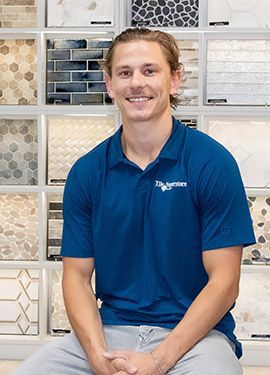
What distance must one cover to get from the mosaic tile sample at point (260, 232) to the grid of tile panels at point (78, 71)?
77 centimetres

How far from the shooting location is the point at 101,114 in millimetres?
2916

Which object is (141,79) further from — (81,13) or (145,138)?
(81,13)

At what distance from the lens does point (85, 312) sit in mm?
1712

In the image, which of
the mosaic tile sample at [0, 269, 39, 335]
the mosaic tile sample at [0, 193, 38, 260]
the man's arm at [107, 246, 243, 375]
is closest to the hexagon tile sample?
the mosaic tile sample at [0, 193, 38, 260]

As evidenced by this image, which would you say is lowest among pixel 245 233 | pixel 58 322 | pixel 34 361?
pixel 58 322

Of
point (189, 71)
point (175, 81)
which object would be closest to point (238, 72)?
point (189, 71)

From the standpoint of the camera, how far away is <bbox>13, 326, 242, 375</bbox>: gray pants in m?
1.52

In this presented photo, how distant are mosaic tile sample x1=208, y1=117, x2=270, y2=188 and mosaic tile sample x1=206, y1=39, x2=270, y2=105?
0.10 meters

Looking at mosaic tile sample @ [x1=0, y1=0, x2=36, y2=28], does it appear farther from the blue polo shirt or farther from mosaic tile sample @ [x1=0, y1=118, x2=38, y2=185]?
the blue polo shirt

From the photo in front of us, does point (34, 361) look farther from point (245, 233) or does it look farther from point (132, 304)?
point (245, 233)

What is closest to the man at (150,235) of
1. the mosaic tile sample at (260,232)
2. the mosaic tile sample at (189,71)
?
the mosaic tile sample at (189,71)

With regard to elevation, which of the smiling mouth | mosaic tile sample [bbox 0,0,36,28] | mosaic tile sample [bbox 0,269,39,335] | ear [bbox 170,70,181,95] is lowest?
mosaic tile sample [bbox 0,269,39,335]

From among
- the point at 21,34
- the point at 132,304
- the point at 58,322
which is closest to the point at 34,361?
the point at 132,304

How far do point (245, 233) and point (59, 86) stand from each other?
4.92 feet
